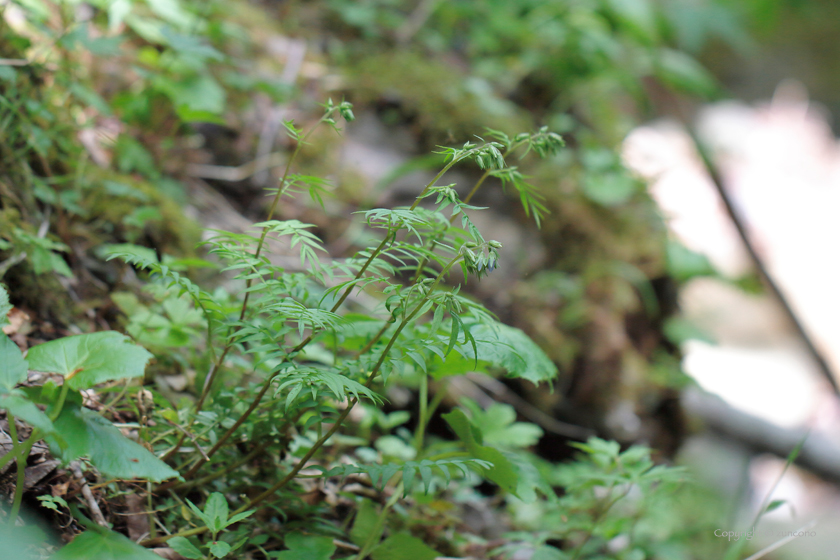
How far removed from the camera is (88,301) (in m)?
1.27

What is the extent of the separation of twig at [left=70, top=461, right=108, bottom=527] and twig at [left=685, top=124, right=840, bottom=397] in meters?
3.63

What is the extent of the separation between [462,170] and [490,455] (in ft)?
5.96

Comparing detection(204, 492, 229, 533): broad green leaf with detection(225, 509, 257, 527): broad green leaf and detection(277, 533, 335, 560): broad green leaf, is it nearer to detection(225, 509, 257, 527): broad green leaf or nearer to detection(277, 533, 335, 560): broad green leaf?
detection(225, 509, 257, 527): broad green leaf

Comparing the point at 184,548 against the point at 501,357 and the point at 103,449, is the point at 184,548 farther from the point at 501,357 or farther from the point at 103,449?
the point at 501,357

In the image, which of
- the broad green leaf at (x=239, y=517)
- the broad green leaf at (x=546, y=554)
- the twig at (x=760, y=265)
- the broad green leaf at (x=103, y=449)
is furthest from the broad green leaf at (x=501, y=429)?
the twig at (x=760, y=265)

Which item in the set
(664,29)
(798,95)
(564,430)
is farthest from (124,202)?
(798,95)

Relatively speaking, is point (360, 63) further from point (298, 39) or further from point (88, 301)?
point (88, 301)

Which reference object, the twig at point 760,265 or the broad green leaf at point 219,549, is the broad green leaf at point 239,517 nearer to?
the broad green leaf at point 219,549

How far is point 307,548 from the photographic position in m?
0.90

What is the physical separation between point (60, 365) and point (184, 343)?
0.39 m

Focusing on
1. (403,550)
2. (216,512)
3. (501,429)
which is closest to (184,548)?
(216,512)

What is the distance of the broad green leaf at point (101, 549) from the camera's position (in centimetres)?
63

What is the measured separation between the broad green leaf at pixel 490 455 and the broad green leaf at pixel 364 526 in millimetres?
243

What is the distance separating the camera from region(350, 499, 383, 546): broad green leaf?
993mm
